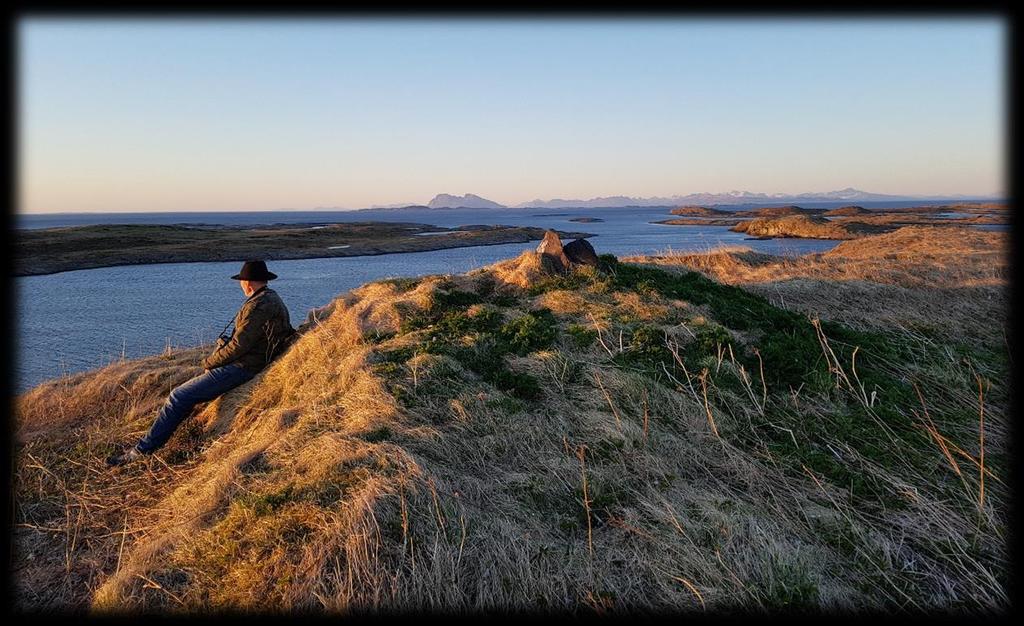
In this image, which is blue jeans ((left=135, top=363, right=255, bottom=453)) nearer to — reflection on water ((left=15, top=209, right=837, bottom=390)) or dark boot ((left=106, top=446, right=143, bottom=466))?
dark boot ((left=106, top=446, right=143, bottom=466))

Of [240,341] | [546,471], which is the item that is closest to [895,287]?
[546,471]

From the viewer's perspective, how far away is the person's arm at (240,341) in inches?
297

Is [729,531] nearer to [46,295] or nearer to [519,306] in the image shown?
[519,306]

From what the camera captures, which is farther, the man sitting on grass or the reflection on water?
the reflection on water

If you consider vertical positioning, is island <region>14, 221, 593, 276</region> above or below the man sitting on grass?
above

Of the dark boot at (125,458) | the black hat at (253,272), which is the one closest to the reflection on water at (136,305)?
the dark boot at (125,458)

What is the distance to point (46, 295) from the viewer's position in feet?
95.3

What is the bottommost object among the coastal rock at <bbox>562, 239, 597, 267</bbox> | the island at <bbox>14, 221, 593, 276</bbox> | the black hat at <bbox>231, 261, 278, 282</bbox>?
the black hat at <bbox>231, 261, 278, 282</bbox>

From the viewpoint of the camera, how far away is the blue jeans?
7.11 meters

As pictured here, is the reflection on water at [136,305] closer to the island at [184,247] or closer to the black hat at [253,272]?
the island at [184,247]

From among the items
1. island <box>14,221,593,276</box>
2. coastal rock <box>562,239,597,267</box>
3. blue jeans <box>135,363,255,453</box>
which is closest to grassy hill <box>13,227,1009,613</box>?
blue jeans <box>135,363,255,453</box>

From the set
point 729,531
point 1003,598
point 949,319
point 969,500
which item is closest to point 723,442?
point 729,531

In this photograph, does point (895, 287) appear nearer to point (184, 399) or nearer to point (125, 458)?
point (184, 399)

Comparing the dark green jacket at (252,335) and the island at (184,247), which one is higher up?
the island at (184,247)
